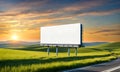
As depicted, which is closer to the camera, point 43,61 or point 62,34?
point 43,61

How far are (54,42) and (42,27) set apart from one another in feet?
15.5

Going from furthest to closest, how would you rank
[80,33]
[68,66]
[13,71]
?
[80,33]
[68,66]
[13,71]

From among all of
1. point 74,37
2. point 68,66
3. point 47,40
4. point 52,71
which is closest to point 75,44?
point 74,37

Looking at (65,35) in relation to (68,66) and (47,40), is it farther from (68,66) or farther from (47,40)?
(68,66)

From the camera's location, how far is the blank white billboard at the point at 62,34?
51875 mm

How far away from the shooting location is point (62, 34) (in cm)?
5584

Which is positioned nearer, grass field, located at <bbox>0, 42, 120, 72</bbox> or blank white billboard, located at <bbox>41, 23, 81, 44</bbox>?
grass field, located at <bbox>0, 42, 120, 72</bbox>

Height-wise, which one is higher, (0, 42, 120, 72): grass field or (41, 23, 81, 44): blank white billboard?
(41, 23, 81, 44): blank white billboard

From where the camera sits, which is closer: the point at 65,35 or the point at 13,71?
the point at 13,71

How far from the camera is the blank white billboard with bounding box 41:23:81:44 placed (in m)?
51.9

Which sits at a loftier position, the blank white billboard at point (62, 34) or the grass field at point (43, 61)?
the blank white billboard at point (62, 34)

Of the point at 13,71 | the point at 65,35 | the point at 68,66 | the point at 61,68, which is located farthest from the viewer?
the point at 65,35

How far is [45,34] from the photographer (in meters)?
61.0

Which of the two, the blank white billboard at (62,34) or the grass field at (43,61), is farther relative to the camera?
the blank white billboard at (62,34)
